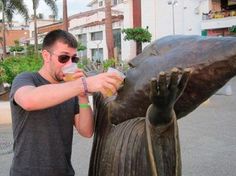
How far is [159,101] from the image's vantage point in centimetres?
131

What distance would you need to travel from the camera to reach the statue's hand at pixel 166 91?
1234 mm

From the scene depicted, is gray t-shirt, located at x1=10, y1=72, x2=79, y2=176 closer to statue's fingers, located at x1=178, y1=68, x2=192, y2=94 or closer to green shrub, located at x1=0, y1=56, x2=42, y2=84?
statue's fingers, located at x1=178, y1=68, x2=192, y2=94

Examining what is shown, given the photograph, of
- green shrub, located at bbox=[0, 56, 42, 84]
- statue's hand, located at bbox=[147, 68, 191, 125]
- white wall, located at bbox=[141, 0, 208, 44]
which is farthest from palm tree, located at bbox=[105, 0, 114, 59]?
statue's hand, located at bbox=[147, 68, 191, 125]

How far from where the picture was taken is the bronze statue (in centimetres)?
131

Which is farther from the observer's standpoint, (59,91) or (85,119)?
(85,119)

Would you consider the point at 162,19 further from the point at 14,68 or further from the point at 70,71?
the point at 70,71

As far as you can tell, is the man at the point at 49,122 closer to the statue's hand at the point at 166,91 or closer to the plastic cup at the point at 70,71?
the plastic cup at the point at 70,71

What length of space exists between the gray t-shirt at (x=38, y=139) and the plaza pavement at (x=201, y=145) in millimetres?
2666

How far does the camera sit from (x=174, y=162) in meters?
1.45

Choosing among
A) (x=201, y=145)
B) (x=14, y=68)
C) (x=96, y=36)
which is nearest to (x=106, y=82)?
(x=201, y=145)

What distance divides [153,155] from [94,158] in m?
0.36

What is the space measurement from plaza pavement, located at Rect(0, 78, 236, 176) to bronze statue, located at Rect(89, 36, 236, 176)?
3.03 m

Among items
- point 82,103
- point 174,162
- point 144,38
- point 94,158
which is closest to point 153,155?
point 174,162

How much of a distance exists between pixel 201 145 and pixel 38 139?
16.9 feet
